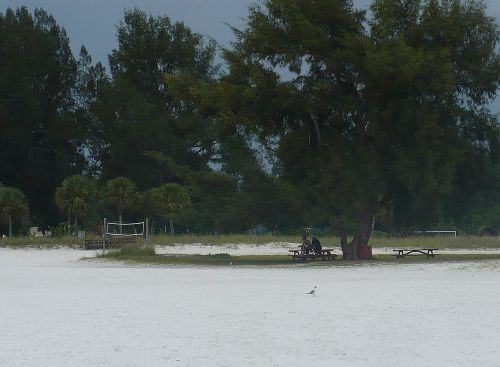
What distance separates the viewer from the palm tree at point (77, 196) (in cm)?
5766

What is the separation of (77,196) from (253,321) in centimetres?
4377

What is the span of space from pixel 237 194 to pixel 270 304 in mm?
29029

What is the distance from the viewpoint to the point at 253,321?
15.3 m

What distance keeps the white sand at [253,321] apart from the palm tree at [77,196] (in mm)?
31056

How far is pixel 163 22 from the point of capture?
7981 centimetres

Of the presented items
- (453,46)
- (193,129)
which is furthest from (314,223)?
(193,129)

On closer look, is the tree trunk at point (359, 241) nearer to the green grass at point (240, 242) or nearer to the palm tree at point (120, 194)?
the green grass at point (240, 242)

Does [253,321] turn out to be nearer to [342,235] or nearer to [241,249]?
[342,235]

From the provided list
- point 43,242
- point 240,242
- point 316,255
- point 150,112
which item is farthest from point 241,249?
point 150,112

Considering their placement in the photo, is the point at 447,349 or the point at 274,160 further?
the point at 274,160

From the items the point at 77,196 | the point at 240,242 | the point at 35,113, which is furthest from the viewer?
the point at 35,113

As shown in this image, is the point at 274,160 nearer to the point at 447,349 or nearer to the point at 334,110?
the point at 334,110

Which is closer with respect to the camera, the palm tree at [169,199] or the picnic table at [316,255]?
the picnic table at [316,255]

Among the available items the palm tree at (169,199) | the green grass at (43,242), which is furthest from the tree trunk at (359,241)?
the palm tree at (169,199)
